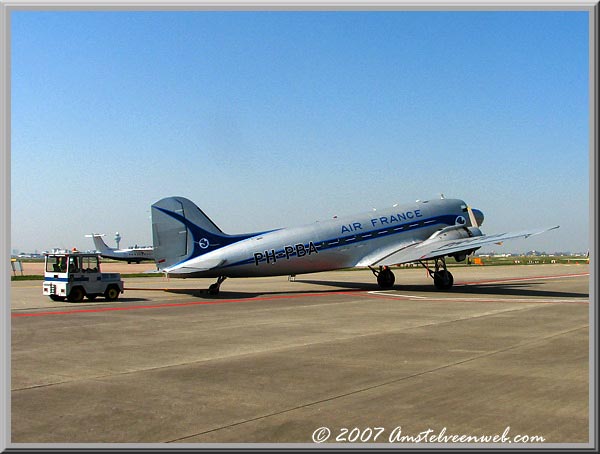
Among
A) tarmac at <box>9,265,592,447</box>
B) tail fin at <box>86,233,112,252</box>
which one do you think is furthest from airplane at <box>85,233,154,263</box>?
tarmac at <box>9,265,592,447</box>

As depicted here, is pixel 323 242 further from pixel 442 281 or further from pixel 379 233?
pixel 442 281

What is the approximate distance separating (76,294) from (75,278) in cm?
80

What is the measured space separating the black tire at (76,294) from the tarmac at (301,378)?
6.53 meters

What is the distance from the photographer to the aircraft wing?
32.2 metres

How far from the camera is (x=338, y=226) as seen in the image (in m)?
34.7

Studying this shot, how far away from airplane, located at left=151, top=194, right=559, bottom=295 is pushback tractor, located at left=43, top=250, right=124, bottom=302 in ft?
10.6

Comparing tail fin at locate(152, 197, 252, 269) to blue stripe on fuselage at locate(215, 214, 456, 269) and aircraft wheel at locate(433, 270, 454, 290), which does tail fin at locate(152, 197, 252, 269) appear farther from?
aircraft wheel at locate(433, 270, 454, 290)

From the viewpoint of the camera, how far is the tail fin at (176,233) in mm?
31094

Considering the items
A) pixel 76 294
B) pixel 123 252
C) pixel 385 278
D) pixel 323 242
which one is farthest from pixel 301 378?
pixel 123 252

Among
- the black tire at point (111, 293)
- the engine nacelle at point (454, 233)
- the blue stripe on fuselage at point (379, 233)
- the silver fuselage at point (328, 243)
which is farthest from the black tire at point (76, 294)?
the engine nacelle at point (454, 233)

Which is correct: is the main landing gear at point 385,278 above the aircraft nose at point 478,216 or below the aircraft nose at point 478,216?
below

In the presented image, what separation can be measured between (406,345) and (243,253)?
17.8 m

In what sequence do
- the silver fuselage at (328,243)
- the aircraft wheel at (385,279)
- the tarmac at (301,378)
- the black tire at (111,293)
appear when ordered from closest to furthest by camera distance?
the tarmac at (301,378) < the black tire at (111,293) < the silver fuselage at (328,243) < the aircraft wheel at (385,279)

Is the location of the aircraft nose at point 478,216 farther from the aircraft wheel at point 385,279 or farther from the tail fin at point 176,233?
the tail fin at point 176,233
